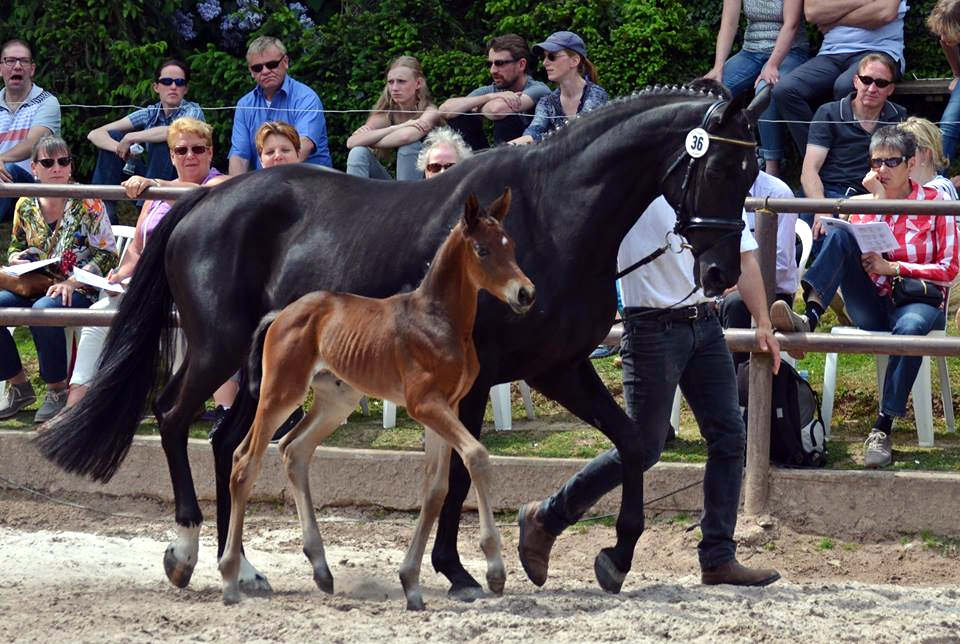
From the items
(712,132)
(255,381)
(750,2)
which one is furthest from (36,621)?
(750,2)

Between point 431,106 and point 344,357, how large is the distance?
375 centimetres

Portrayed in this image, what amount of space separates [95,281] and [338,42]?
→ 3.70 m

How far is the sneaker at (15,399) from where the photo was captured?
26.9 feet

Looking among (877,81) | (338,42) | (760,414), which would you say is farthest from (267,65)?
(760,414)

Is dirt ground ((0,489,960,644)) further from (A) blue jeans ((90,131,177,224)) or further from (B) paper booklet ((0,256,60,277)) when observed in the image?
(A) blue jeans ((90,131,177,224))

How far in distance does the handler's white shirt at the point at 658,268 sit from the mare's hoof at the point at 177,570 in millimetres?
1959

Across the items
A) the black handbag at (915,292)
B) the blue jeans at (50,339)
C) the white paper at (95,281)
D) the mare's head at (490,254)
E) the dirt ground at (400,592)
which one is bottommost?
the dirt ground at (400,592)

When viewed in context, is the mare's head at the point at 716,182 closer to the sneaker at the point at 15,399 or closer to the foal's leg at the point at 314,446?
the foal's leg at the point at 314,446

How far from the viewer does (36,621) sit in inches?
198

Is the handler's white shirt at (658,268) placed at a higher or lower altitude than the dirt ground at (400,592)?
higher

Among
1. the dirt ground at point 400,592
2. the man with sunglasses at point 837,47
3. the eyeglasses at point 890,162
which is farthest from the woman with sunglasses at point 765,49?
the dirt ground at point 400,592

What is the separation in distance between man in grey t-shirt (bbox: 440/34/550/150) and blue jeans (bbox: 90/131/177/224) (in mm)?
1941

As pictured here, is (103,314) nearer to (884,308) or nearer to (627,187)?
(627,187)

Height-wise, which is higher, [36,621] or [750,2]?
[750,2]
